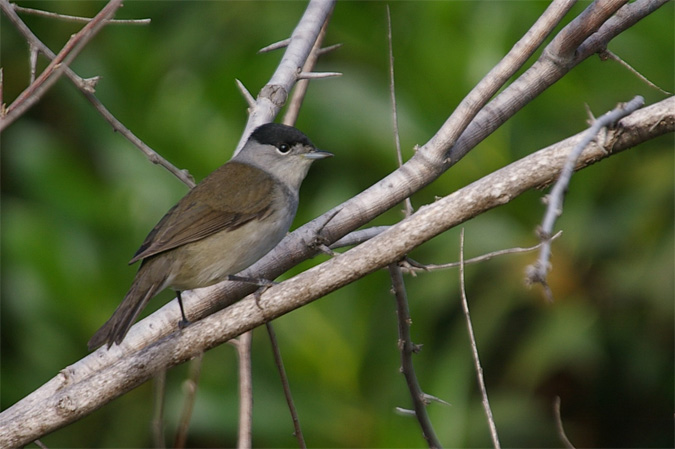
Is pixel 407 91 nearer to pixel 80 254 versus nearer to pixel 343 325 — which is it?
pixel 343 325

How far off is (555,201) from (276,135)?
2505mm

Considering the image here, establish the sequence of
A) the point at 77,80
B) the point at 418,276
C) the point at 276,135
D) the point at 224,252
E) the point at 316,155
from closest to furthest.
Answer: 1. the point at 77,80
2. the point at 224,252
3. the point at 276,135
4. the point at 316,155
5. the point at 418,276

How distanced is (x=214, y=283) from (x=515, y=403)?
240 centimetres

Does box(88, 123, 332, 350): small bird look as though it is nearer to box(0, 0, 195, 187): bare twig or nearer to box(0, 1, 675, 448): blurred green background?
box(0, 0, 195, 187): bare twig

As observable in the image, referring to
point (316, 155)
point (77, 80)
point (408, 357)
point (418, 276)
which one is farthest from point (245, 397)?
point (418, 276)

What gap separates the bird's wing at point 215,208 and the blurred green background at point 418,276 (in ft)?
3.27

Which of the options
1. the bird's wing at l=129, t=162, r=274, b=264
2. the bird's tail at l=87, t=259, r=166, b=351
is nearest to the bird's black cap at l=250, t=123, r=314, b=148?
the bird's wing at l=129, t=162, r=274, b=264

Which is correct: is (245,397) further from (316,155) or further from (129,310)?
(316,155)

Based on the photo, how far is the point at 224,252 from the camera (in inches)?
152

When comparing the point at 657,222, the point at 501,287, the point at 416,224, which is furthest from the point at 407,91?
the point at 416,224

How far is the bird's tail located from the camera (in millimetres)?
3320

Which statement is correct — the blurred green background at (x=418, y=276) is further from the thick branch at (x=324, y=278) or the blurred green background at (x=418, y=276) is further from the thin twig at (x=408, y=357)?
the thick branch at (x=324, y=278)

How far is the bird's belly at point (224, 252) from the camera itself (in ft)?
12.4

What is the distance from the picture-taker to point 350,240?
359cm
